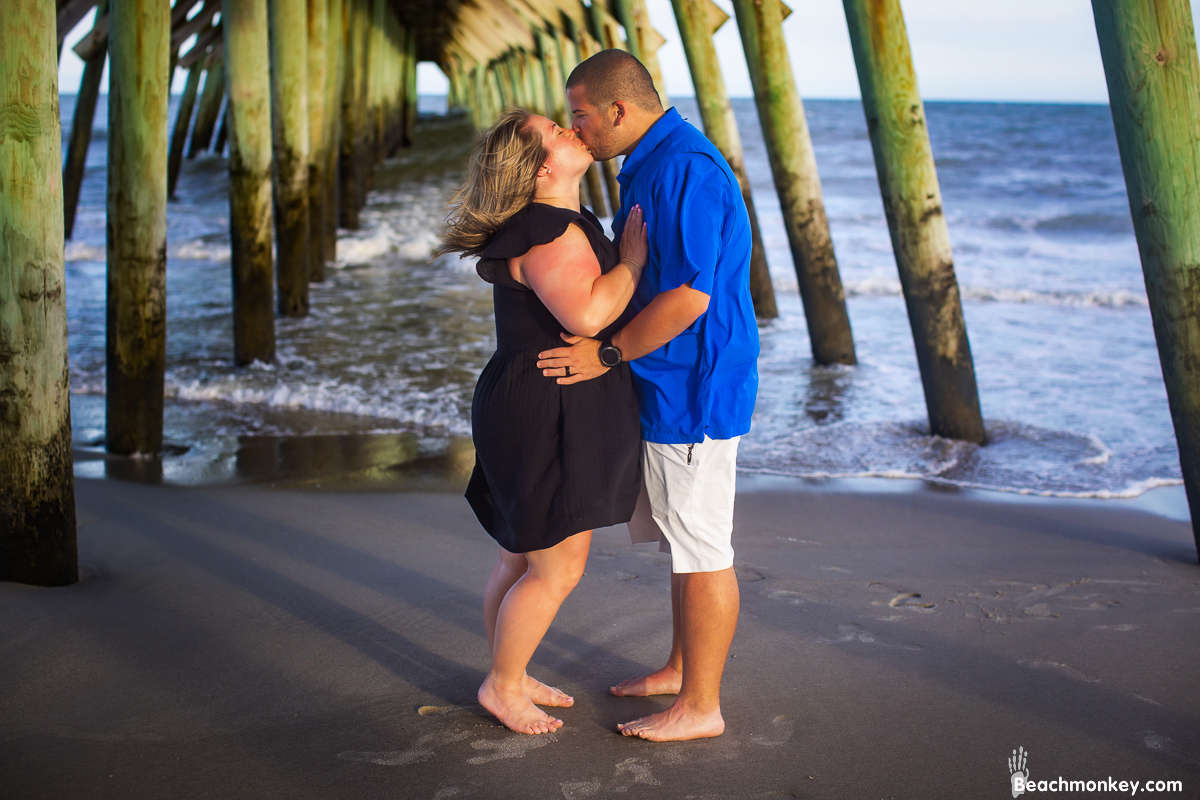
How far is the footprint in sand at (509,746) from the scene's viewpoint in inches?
79.4

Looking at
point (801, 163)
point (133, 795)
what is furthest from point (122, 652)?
point (801, 163)

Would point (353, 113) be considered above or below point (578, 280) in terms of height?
above

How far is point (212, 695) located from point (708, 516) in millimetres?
1283

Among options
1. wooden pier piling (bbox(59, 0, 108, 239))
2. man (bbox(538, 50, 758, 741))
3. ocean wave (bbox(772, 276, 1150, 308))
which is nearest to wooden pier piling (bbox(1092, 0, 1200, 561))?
man (bbox(538, 50, 758, 741))

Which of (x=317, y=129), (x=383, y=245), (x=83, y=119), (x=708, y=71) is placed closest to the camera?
(x=708, y=71)

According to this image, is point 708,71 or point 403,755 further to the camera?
point 708,71

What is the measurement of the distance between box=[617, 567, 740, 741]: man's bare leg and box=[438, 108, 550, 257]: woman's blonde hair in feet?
2.95

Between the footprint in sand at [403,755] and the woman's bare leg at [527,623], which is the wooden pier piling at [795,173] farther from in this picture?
the footprint in sand at [403,755]

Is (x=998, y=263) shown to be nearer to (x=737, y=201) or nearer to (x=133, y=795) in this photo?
(x=737, y=201)

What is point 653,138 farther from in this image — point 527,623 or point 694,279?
point 527,623

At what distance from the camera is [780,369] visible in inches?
253

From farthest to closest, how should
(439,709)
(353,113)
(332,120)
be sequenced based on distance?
(353,113) → (332,120) → (439,709)

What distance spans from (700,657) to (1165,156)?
7.37 ft

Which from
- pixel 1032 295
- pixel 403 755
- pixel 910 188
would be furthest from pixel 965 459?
pixel 1032 295
